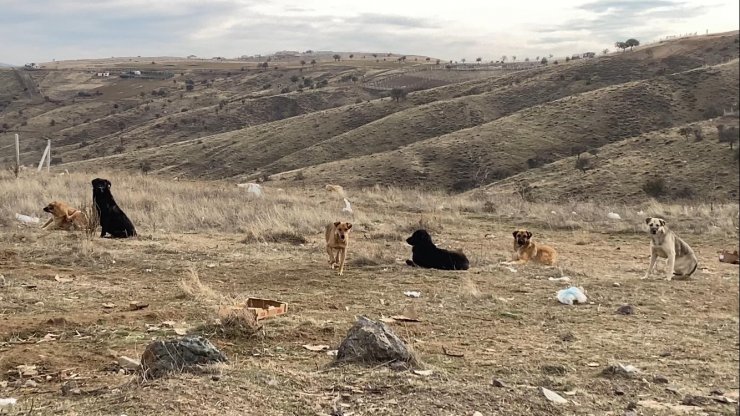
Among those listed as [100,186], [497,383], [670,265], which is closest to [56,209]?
[100,186]

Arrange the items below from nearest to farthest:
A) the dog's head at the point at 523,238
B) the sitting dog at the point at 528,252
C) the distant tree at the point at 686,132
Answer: the sitting dog at the point at 528,252 → the dog's head at the point at 523,238 → the distant tree at the point at 686,132

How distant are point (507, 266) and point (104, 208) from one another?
763cm

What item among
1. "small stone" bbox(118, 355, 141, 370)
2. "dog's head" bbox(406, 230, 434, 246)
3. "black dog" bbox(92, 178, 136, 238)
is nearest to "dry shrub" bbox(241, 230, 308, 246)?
"black dog" bbox(92, 178, 136, 238)

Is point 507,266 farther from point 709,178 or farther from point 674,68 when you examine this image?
point 674,68

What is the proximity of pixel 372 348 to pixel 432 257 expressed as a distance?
561 centimetres

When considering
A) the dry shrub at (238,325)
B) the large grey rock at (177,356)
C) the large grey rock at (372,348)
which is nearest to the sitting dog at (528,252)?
the dry shrub at (238,325)

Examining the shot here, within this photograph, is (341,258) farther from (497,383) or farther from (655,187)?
(655,187)

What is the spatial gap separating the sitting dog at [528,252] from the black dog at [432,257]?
1303 millimetres

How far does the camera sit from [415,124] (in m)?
52.7

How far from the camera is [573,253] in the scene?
1305cm

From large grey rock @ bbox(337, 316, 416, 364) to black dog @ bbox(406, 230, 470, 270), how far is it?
537 centimetres

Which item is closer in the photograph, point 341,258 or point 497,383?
point 497,383

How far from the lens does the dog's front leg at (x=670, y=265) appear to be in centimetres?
1003

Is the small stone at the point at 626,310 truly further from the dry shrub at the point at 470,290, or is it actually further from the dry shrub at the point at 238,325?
the dry shrub at the point at 238,325
